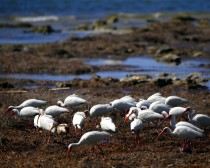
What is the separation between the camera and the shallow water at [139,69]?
26.9m

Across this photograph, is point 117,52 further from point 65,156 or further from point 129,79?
point 65,156

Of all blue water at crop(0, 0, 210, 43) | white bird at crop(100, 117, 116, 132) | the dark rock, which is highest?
blue water at crop(0, 0, 210, 43)

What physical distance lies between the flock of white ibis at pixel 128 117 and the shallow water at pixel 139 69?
25.7 feet

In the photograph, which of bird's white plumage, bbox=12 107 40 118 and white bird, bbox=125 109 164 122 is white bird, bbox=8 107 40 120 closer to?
bird's white plumage, bbox=12 107 40 118

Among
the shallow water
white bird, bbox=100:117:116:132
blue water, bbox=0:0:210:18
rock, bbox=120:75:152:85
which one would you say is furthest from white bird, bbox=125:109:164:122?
blue water, bbox=0:0:210:18

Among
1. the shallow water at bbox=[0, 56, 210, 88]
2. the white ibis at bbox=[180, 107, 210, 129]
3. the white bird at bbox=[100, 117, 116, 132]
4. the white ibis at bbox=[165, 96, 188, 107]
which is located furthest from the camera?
the shallow water at bbox=[0, 56, 210, 88]

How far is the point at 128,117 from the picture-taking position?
53.4 ft

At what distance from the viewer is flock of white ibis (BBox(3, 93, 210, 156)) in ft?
44.5

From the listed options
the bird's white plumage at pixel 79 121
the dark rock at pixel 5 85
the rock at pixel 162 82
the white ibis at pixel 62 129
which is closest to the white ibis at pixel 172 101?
the bird's white plumage at pixel 79 121

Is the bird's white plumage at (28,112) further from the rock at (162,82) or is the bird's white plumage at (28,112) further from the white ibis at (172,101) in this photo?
the rock at (162,82)

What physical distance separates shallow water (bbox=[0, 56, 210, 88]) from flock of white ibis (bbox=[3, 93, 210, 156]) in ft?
25.7

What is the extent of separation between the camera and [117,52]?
Answer: 34750 mm

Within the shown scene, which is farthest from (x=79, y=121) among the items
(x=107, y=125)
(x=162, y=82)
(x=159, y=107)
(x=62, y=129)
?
(x=162, y=82)

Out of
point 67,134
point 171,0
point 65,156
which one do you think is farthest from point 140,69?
point 171,0
